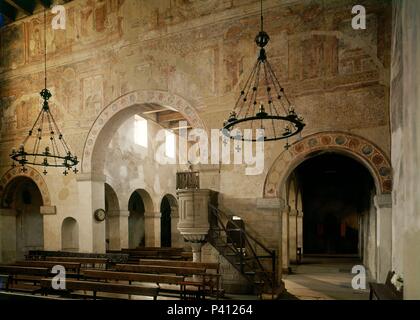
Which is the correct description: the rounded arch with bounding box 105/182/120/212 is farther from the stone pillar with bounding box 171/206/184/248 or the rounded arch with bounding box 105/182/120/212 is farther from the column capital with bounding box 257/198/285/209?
the column capital with bounding box 257/198/285/209

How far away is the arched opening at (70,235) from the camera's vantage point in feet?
45.3

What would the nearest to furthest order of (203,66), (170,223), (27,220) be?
(203,66), (27,220), (170,223)

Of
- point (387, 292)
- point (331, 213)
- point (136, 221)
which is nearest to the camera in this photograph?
point (387, 292)

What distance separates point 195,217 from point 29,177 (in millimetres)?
8506

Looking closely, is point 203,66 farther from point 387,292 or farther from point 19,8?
point 19,8

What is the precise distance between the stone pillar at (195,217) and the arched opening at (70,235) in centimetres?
622

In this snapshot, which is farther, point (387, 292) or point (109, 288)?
point (109, 288)

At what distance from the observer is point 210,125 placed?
11109mm

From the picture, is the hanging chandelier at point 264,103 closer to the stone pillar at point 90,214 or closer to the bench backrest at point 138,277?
the bench backrest at point 138,277

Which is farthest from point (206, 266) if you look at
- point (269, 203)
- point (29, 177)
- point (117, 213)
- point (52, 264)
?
point (29, 177)

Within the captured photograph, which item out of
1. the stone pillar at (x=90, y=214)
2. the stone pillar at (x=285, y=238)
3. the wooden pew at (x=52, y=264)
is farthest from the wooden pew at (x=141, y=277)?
the stone pillar at (x=285, y=238)

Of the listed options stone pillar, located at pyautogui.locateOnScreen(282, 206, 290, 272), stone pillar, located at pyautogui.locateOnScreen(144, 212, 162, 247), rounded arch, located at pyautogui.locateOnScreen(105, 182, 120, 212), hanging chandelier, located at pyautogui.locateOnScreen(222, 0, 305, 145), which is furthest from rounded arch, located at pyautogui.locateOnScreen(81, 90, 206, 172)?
stone pillar, located at pyautogui.locateOnScreen(144, 212, 162, 247)

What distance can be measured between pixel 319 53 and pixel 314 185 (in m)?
14.3

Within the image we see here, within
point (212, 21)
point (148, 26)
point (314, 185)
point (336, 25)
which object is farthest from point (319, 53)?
point (314, 185)
